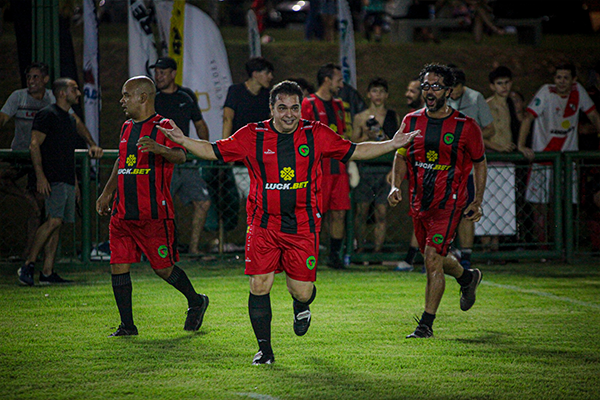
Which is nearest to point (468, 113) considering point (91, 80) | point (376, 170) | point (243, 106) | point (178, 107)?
point (376, 170)

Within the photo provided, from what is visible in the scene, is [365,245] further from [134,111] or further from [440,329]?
[134,111]

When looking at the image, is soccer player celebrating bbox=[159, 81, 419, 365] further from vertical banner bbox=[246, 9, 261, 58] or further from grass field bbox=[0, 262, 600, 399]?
vertical banner bbox=[246, 9, 261, 58]

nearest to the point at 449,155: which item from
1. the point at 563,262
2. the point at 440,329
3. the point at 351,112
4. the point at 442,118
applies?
the point at 442,118

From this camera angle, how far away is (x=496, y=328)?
624 centimetres

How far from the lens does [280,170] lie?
17.3 ft

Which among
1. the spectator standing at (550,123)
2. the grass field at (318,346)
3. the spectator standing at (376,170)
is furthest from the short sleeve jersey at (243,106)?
the spectator standing at (550,123)

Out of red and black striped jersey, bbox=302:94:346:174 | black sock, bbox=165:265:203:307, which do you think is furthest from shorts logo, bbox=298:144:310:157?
red and black striped jersey, bbox=302:94:346:174

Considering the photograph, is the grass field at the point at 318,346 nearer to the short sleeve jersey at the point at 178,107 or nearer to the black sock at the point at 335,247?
the black sock at the point at 335,247

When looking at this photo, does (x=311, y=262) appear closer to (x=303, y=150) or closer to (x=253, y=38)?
(x=303, y=150)

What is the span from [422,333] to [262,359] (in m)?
1.39

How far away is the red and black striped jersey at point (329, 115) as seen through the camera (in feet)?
31.1

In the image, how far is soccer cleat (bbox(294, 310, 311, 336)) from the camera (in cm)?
567

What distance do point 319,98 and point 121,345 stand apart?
489 cm

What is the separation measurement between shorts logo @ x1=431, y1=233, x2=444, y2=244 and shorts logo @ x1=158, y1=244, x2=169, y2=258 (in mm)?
2008
